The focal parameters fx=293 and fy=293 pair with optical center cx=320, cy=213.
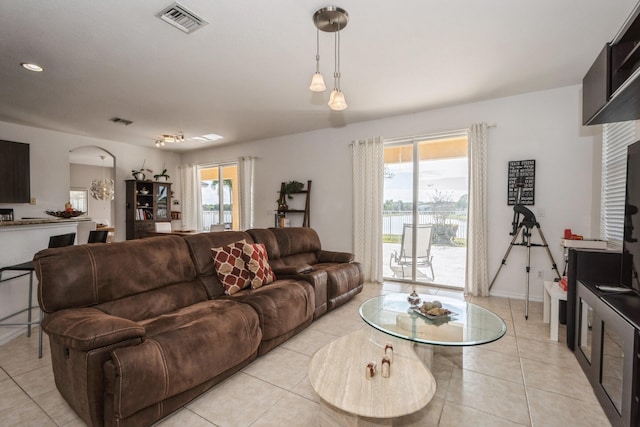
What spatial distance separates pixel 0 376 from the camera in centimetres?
206

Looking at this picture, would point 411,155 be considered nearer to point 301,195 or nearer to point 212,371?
point 301,195

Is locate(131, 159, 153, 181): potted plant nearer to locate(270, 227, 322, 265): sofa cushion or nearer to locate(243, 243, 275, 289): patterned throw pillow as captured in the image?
locate(270, 227, 322, 265): sofa cushion

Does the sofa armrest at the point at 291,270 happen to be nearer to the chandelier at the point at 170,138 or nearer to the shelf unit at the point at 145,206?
the chandelier at the point at 170,138

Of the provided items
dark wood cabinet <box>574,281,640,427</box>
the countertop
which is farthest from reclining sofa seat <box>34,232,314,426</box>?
dark wood cabinet <box>574,281,640,427</box>

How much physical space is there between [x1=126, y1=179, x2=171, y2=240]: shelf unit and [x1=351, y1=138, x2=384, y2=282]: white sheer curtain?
4.54m

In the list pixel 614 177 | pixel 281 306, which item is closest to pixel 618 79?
pixel 614 177

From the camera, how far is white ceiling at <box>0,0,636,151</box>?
2129 mm

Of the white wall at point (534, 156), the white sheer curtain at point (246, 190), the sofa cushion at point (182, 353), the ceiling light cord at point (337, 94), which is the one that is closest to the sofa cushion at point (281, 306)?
the sofa cushion at point (182, 353)

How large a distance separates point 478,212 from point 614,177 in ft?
4.43

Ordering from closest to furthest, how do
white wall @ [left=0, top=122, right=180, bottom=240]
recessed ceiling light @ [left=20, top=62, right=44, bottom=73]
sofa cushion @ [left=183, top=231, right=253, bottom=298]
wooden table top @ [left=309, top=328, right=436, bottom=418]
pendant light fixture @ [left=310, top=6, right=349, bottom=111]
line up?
wooden table top @ [left=309, top=328, right=436, bottom=418] < pendant light fixture @ [left=310, top=6, right=349, bottom=111] < sofa cushion @ [left=183, top=231, right=253, bottom=298] < recessed ceiling light @ [left=20, top=62, right=44, bottom=73] < white wall @ [left=0, top=122, right=180, bottom=240]

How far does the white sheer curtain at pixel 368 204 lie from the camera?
15.1ft

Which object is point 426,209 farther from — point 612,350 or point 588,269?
point 612,350

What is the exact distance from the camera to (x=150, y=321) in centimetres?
Answer: 193

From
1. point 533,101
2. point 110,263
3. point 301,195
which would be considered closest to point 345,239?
point 301,195
